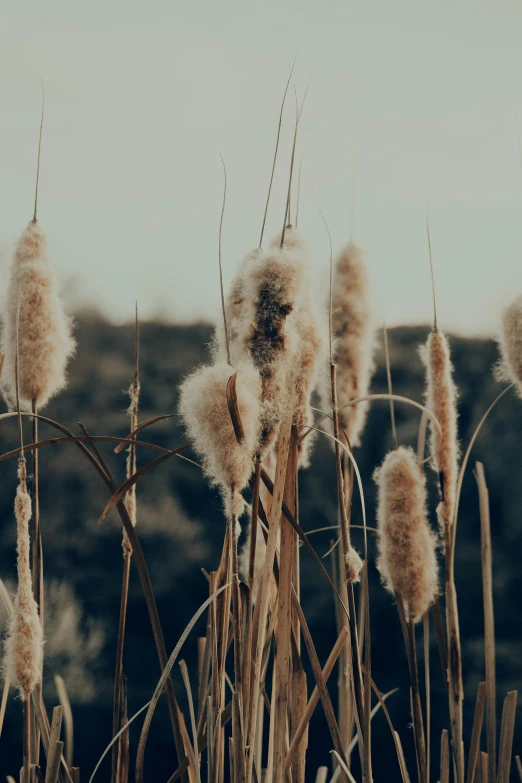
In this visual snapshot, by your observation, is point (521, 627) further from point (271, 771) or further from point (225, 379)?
point (225, 379)

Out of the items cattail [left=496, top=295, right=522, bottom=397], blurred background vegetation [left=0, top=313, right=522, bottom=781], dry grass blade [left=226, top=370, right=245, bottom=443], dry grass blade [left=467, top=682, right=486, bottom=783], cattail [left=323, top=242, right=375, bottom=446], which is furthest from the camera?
blurred background vegetation [left=0, top=313, right=522, bottom=781]

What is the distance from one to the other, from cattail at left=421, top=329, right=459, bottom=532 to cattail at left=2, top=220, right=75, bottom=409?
1.64 ft

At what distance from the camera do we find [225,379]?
0.65m

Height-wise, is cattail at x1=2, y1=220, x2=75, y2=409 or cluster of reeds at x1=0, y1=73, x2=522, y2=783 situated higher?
cattail at x1=2, y1=220, x2=75, y2=409

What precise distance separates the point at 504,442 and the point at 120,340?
1.29 m

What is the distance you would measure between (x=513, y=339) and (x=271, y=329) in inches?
17.3

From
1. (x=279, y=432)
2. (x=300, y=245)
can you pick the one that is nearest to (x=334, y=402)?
(x=279, y=432)

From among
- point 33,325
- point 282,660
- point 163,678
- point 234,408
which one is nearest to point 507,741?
point 282,660

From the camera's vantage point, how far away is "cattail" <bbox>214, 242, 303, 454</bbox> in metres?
0.69

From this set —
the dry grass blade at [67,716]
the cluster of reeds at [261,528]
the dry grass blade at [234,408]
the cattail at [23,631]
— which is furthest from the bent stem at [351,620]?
the dry grass blade at [67,716]

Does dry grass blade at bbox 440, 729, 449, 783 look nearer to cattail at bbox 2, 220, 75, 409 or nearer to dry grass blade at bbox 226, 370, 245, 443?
dry grass blade at bbox 226, 370, 245, 443

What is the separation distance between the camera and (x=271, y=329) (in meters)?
0.69

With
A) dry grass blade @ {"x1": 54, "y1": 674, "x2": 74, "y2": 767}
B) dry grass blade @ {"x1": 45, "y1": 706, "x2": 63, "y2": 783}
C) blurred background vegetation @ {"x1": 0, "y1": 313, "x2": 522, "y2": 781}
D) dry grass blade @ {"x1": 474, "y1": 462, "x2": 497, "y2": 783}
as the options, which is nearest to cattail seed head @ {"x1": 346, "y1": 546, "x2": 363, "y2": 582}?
dry grass blade @ {"x1": 474, "y1": 462, "x2": 497, "y2": 783}

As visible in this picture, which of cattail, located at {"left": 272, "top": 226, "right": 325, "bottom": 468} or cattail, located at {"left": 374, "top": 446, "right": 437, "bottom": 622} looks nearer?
cattail, located at {"left": 272, "top": 226, "right": 325, "bottom": 468}
